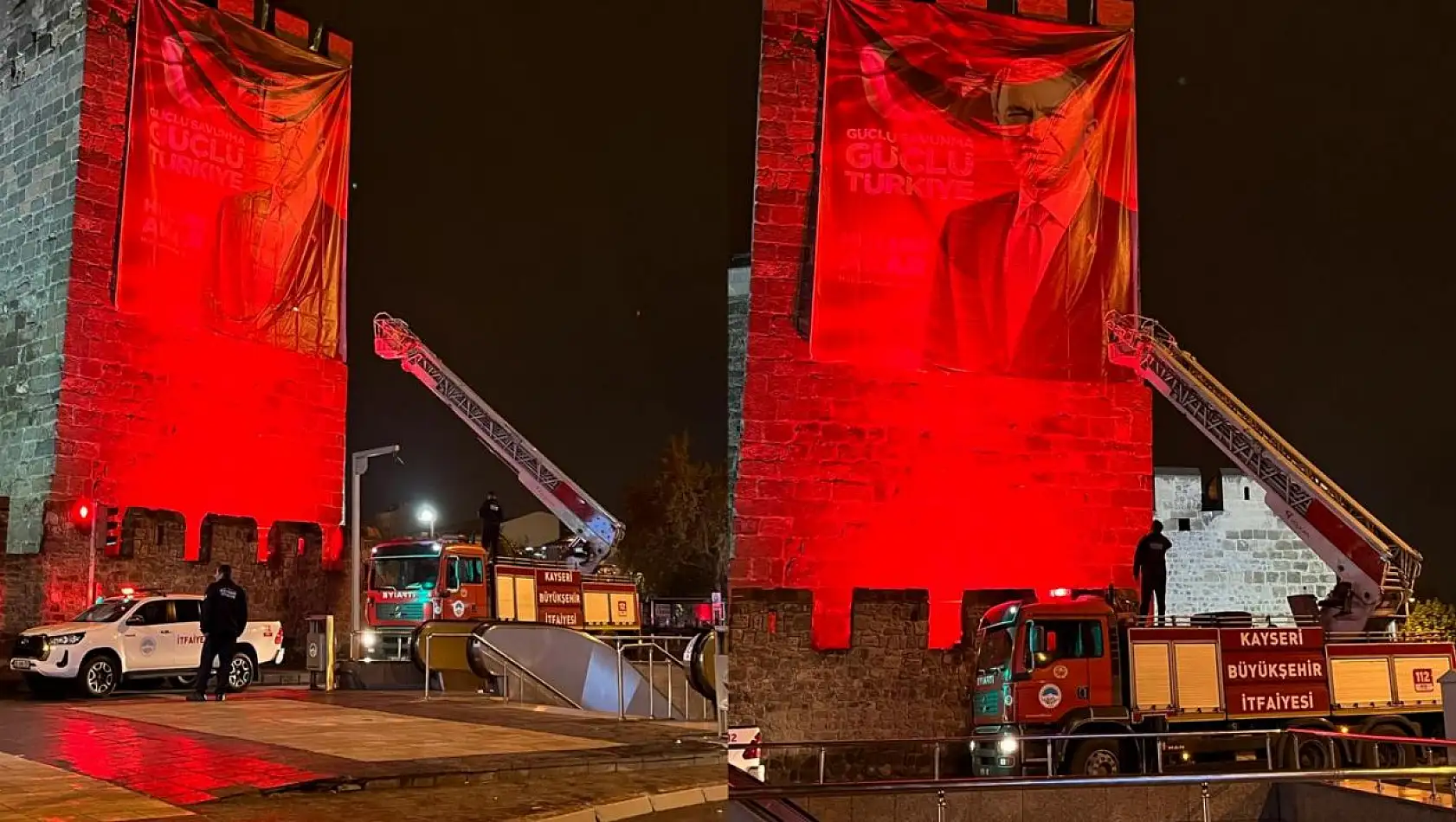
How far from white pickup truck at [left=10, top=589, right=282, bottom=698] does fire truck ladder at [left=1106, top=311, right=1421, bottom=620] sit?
38.8 ft

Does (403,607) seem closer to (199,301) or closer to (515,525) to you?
(199,301)

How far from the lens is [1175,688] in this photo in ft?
45.1

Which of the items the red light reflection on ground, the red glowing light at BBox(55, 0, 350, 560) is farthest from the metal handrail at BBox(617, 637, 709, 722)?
the red glowing light at BBox(55, 0, 350, 560)

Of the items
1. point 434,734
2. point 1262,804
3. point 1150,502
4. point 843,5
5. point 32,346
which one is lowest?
point 1262,804

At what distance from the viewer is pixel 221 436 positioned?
19234mm

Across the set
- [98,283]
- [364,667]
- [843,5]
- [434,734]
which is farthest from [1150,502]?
[98,283]

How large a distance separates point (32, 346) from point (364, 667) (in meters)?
7.38

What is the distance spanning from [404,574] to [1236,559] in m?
22.1

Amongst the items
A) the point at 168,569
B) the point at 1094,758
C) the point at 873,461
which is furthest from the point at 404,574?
the point at 1094,758

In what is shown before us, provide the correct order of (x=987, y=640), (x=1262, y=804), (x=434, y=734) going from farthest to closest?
1. (x=987, y=640)
2. (x=1262, y=804)
3. (x=434, y=734)

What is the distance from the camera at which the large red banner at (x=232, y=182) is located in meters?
18.2

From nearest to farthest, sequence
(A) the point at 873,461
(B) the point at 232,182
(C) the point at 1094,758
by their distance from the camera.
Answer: (C) the point at 1094,758
(A) the point at 873,461
(B) the point at 232,182

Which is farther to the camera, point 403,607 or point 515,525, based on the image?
point 515,525

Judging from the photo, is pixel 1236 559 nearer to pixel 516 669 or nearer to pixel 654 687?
pixel 654 687
